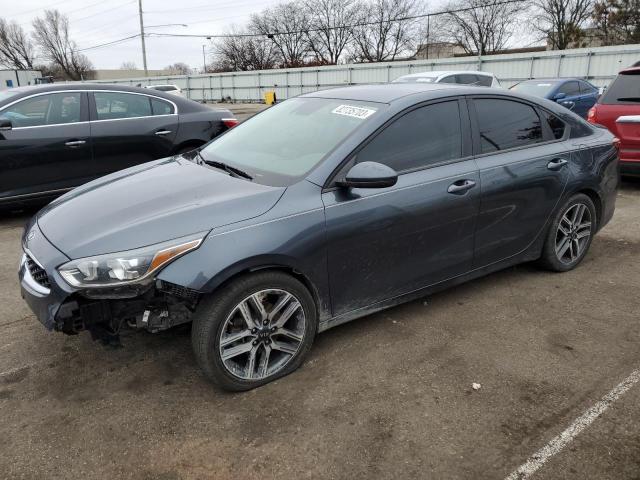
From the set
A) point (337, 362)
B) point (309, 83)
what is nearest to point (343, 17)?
point (309, 83)

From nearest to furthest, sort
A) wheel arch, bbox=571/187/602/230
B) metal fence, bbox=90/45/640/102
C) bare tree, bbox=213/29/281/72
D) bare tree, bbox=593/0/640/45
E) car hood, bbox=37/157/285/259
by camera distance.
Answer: car hood, bbox=37/157/285/259 < wheel arch, bbox=571/187/602/230 < metal fence, bbox=90/45/640/102 < bare tree, bbox=593/0/640/45 < bare tree, bbox=213/29/281/72

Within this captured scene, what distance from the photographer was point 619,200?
22.6ft

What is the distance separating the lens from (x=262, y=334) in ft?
9.21

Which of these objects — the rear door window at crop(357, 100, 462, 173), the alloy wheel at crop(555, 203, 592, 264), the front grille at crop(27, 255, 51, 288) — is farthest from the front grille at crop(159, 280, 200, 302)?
the alloy wheel at crop(555, 203, 592, 264)

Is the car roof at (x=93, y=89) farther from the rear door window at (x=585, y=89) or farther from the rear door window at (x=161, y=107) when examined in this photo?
the rear door window at (x=585, y=89)

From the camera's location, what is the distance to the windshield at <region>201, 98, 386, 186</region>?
10.2ft

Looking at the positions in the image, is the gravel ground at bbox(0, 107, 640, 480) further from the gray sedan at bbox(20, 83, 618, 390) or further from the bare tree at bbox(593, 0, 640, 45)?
the bare tree at bbox(593, 0, 640, 45)

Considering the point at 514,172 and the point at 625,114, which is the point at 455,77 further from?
the point at 514,172

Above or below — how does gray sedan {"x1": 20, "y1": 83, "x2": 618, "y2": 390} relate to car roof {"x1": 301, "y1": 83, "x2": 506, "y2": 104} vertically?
below

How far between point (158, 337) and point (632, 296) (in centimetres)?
354

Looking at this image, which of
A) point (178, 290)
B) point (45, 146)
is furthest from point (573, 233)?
point (45, 146)

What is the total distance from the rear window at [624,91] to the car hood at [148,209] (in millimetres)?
6261

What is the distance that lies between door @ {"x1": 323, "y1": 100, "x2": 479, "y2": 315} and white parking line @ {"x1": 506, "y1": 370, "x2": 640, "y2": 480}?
1214 millimetres

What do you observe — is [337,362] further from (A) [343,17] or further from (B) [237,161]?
(A) [343,17]
